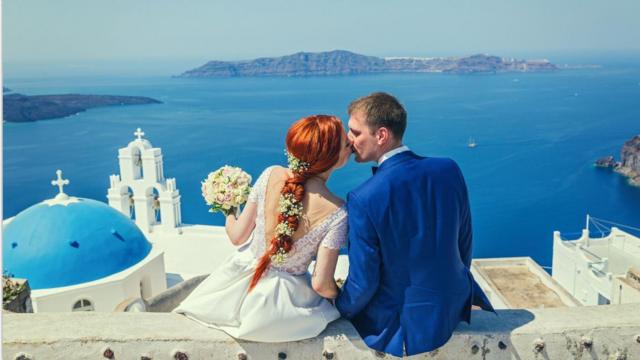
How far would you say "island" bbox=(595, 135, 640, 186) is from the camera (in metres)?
53.0

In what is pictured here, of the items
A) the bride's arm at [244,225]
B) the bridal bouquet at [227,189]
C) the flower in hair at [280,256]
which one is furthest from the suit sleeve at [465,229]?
the bridal bouquet at [227,189]

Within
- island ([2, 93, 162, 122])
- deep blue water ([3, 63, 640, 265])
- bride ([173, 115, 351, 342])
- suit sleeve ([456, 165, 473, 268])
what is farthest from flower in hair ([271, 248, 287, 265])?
island ([2, 93, 162, 122])

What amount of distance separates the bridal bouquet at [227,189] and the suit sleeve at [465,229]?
3.25 ft

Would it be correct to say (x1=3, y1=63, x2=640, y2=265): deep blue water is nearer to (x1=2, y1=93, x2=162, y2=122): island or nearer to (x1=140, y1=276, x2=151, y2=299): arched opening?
(x1=2, y1=93, x2=162, y2=122): island

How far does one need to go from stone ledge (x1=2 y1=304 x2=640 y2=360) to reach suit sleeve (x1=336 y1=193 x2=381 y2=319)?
0.52 ft

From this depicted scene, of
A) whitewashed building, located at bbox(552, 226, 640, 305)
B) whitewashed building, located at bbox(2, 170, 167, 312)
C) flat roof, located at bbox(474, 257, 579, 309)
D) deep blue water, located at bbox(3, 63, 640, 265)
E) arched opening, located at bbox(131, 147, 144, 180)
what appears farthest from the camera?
deep blue water, located at bbox(3, 63, 640, 265)

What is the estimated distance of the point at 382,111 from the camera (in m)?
2.20

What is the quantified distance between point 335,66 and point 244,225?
590 feet

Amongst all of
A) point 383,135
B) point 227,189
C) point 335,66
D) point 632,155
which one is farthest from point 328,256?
point 335,66

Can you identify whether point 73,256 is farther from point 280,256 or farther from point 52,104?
point 52,104

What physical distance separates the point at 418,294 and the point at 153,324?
3.36 feet

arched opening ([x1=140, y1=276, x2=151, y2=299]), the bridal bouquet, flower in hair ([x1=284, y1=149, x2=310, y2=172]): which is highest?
flower in hair ([x1=284, y1=149, x2=310, y2=172])

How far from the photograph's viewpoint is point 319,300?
2398 millimetres

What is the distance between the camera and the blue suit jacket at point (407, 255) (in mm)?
2160
